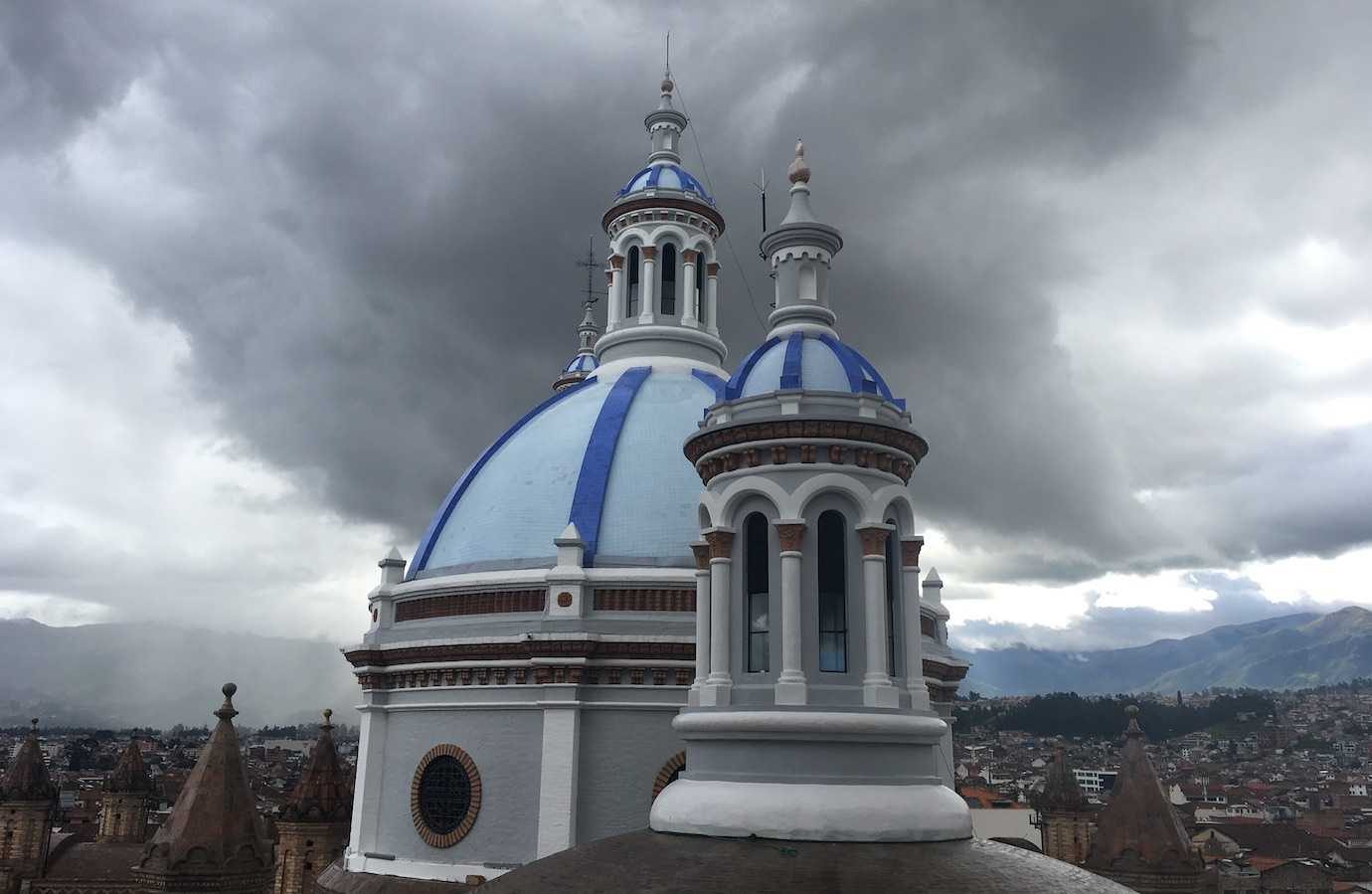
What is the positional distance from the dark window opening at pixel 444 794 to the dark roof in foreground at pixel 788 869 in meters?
7.89

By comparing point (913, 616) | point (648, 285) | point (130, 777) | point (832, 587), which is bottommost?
point (130, 777)

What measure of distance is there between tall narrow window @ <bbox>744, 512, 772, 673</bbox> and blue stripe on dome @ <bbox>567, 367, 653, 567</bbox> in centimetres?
727

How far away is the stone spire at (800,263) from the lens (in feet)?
48.8

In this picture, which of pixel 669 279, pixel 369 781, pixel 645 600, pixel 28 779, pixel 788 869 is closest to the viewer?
pixel 788 869

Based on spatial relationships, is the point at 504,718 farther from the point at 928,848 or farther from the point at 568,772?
the point at 928,848

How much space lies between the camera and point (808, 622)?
497 inches

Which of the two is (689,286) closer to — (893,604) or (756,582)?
(756,582)

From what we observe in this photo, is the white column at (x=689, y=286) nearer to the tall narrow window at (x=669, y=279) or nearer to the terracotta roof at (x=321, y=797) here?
the tall narrow window at (x=669, y=279)

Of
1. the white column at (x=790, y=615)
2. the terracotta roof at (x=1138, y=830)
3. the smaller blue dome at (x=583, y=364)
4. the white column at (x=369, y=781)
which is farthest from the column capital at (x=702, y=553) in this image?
the smaller blue dome at (x=583, y=364)

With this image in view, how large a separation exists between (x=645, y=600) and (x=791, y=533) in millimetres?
7430

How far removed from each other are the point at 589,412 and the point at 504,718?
6.65 m

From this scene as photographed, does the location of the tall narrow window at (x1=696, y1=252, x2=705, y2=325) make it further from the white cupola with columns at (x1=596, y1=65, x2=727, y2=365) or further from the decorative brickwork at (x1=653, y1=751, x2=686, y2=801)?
the decorative brickwork at (x1=653, y1=751, x2=686, y2=801)

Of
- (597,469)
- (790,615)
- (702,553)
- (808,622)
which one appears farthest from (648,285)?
(790,615)

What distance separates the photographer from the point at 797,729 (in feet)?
39.1
